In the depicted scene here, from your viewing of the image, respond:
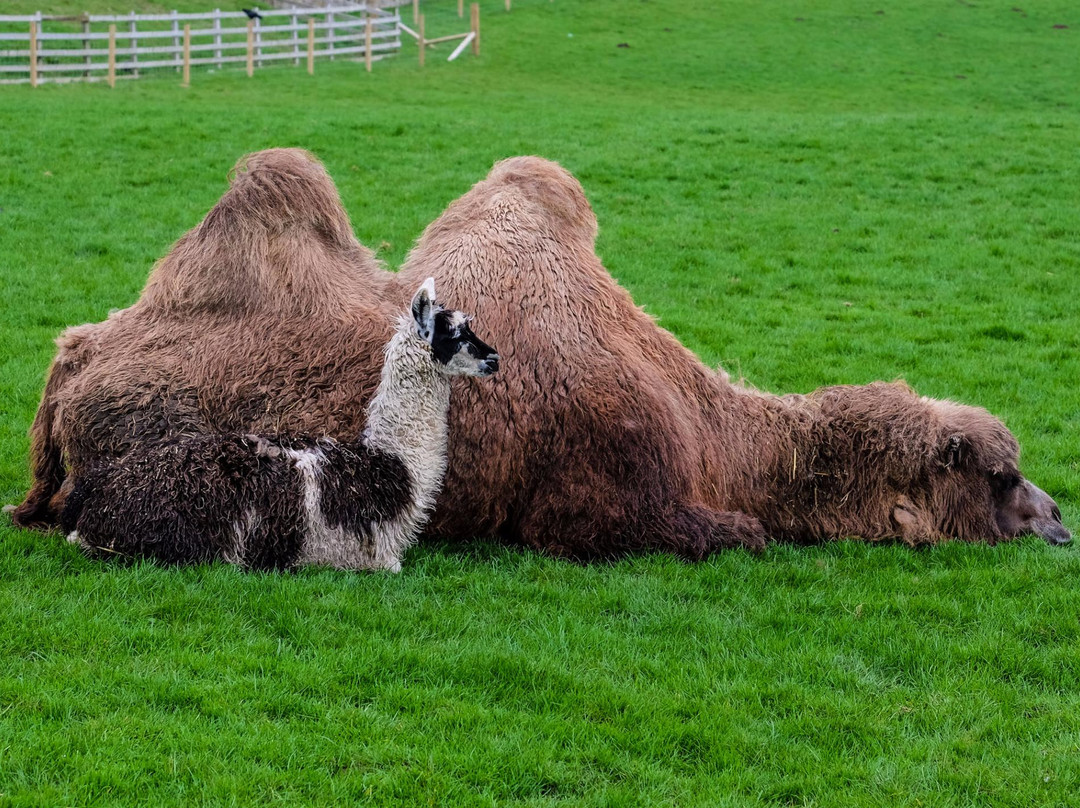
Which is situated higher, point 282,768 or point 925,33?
point 925,33

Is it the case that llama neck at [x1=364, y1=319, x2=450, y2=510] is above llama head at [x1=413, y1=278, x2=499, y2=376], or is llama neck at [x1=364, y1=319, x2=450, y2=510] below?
below

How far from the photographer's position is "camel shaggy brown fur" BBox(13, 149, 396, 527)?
654cm

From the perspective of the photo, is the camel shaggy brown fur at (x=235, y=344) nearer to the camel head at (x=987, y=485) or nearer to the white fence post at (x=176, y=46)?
the camel head at (x=987, y=485)

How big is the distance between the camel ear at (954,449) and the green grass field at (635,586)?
51cm

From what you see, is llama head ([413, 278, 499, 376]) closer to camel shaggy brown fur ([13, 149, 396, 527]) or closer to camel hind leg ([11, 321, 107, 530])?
camel shaggy brown fur ([13, 149, 396, 527])

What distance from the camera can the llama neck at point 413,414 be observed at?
628 centimetres

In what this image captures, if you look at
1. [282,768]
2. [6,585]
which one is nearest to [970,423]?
[282,768]

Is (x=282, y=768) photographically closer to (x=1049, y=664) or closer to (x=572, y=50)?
(x=1049, y=664)

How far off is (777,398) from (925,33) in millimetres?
38004

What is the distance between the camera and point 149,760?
178 inches

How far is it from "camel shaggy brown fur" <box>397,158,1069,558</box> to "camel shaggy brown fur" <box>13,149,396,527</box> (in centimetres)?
55

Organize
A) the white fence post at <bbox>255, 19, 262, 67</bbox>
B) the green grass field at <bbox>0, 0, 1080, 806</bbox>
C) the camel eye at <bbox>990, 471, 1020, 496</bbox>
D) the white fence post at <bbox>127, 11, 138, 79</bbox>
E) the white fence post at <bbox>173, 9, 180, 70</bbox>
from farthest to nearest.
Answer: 1. the white fence post at <bbox>255, 19, 262, 67</bbox>
2. the white fence post at <bbox>173, 9, 180, 70</bbox>
3. the white fence post at <bbox>127, 11, 138, 79</bbox>
4. the camel eye at <bbox>990, 471, 1020, 496</bbox>
5. the green grass field at <bbox>0, 0, 1080, 806</bbox>

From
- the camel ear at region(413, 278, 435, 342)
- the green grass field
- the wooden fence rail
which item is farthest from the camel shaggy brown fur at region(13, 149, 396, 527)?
the wooden fence rail

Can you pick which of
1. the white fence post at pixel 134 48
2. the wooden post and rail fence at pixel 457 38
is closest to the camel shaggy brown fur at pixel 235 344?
the white fence post at pixel 134 48
